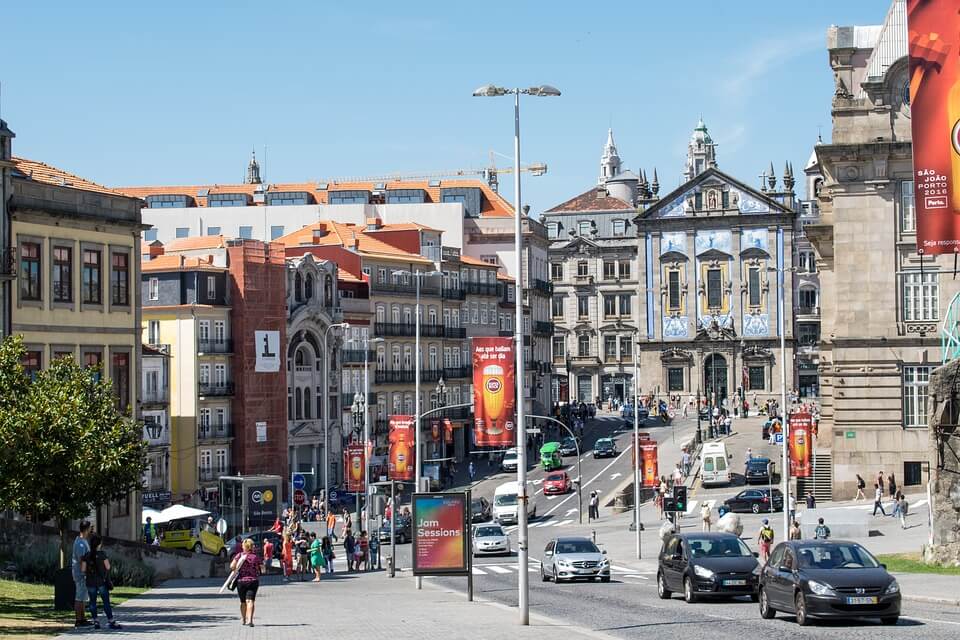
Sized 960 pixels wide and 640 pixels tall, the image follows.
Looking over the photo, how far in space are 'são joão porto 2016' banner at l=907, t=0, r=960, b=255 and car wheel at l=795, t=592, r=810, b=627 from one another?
21.6 m

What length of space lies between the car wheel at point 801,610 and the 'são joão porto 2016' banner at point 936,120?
21.6 metres

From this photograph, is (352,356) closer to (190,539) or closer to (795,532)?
(190,539)

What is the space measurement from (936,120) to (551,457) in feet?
181

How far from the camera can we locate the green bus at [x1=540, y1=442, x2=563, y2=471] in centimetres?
9938

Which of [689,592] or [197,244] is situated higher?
[197,244]

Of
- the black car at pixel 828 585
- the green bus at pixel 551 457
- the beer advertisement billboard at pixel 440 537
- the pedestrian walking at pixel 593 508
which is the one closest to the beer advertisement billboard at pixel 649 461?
the pedestrian walking at pixel 593 508

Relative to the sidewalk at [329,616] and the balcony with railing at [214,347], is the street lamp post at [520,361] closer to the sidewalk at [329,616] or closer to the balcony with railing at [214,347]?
the sidewalk at [329,616]

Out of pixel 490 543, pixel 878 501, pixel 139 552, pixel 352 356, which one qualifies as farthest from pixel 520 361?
pixel 352 356

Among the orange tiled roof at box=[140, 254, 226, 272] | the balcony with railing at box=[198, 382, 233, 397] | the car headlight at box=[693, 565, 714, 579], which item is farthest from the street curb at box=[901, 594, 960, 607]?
the orange tiled roof at box=[140, 254, 226, 272]

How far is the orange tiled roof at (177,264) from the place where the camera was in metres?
86.1

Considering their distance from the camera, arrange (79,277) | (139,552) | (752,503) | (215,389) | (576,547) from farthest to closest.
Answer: (215,389) < (752,503) < (79,277) < (576,547) < (139,552)

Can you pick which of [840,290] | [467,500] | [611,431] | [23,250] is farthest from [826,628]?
[611,431]

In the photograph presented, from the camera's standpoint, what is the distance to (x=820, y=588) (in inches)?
1077

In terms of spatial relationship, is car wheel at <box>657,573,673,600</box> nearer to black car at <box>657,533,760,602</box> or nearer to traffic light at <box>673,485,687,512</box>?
black car at <box>657,533,760,602</box>
